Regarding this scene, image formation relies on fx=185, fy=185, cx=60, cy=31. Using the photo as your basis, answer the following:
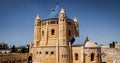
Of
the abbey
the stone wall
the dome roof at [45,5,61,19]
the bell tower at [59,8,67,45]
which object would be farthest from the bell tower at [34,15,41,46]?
the bell tower at [59,8,67,45]

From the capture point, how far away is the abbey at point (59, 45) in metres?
42.1

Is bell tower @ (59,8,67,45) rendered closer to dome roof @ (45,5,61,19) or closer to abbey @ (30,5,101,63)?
abbey @ (30,5,101,63)

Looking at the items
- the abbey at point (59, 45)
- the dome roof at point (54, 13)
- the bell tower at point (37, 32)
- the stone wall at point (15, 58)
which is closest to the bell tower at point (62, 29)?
the abbey at point (59, 45)

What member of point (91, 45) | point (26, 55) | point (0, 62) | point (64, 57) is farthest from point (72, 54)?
point (0, 62)

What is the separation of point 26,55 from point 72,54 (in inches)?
461

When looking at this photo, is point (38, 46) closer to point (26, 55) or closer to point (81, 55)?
point (26, 55)

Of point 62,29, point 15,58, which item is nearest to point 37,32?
point 62,29

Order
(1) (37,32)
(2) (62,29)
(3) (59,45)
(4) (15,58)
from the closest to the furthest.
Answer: (4) (15,58), (3) (59,45), (2) (62,29), (1) (37,32)

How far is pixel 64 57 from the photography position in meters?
42.2

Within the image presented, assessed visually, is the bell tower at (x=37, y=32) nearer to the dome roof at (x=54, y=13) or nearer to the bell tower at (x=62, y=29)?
the dome roof at (x=54, y=13)

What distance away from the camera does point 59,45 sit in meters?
42.6

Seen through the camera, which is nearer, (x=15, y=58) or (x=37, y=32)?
(x=15, y=58)

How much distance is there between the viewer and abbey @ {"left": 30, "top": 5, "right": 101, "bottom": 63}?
42125 millimetres

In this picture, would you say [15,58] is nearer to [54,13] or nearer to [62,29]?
[62,29]
